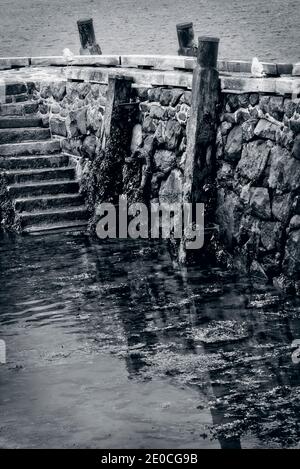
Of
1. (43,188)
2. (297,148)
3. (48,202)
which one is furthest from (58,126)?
(297,148)

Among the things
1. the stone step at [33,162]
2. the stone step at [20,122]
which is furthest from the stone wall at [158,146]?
the stone step at [20,122]

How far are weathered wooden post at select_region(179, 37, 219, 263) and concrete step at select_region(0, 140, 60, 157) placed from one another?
4.09 meters

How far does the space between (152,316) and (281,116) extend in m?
2.41

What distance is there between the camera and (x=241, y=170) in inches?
392

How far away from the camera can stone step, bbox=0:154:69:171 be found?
44.6 ft

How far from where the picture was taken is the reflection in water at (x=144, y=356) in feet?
20.4

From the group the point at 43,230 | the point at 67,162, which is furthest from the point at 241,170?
the point at 67,162

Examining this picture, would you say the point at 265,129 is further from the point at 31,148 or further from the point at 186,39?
the point at 31,148

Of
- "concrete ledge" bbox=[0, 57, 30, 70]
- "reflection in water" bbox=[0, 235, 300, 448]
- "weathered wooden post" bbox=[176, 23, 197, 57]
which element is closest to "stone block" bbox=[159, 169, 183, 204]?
"reflection in water" bbox=[0, 235, 300, 448]

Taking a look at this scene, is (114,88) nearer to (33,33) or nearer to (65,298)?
(65,298)

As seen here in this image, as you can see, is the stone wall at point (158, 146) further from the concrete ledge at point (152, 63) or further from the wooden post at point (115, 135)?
the concrete ledge at point (152, 63)

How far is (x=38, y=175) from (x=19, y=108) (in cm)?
174

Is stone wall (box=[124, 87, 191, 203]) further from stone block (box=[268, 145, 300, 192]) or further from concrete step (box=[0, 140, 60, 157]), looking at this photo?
concrete step (box=[0, 140, 60, 157])

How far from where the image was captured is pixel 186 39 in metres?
14.3
